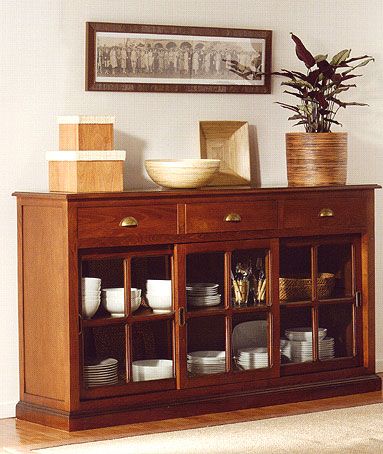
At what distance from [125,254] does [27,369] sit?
2.13 ft

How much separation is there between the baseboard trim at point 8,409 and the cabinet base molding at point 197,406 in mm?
55

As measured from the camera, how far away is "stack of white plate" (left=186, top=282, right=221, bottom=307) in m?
4.81

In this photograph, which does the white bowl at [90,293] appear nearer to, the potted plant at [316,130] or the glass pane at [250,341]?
the glass pane at [250,341]

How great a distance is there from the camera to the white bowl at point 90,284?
456cm

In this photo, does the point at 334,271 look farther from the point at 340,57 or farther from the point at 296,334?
the point at 340,57

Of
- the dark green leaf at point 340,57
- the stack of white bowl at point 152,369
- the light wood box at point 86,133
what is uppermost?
the dark green leaf at point 340,57

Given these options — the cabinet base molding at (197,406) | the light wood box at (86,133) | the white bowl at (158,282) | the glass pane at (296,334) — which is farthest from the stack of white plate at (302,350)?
the light wood box at (86,133)

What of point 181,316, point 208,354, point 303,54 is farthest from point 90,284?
point 303,54

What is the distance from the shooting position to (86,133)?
182 inches

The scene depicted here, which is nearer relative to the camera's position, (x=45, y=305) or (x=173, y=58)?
(x=45, y=305)

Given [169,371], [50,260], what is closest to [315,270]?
[169,371]

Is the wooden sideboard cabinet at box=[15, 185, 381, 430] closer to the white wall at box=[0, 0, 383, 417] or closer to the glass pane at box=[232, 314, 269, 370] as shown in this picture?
the glass pane at box=[232, 314, 269, 370]

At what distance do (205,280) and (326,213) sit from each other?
0.66m

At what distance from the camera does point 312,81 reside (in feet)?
16.7
